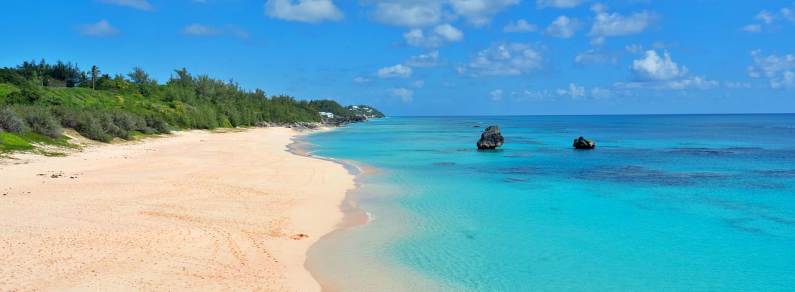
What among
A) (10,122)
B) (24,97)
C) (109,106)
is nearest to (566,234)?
(10,122)

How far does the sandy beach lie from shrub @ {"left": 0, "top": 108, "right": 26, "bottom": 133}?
6.99 metres

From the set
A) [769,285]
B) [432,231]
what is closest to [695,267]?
[769,285]

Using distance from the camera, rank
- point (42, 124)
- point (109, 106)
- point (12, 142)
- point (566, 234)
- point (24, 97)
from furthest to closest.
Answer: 1. point (109, 106)
2. point (24, 97)
3. point (42, 124)
4. point (12, 142)
5. point (566, 234)

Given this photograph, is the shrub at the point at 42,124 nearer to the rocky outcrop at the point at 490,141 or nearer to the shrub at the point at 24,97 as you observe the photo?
the shrub at the point at 24,97

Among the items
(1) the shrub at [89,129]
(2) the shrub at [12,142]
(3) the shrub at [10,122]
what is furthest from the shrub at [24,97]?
(2) the shrub at [12,142]

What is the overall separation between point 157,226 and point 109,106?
63.2 metres

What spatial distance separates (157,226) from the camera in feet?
46.6

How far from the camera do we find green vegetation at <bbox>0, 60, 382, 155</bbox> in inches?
1433

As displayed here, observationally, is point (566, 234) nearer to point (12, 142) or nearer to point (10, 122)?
point (12, 142)

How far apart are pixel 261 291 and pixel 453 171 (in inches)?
969

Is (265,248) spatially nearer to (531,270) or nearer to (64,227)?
(64,227)

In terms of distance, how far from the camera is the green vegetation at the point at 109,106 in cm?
3641

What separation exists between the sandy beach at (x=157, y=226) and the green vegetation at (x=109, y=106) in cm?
1106

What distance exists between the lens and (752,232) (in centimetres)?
1705
